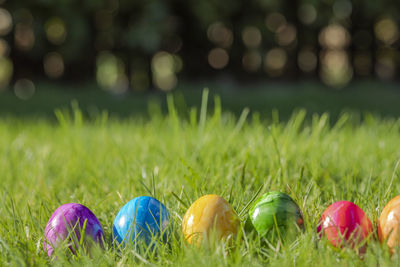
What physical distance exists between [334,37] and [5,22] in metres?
6.99

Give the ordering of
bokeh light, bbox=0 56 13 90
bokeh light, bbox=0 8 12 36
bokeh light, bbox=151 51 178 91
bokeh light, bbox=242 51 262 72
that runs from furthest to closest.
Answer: bokeh light, bbox=151 51 178 91 < bokeh light, bbox=0 56 13 90 < bokeh light, bbox=242 51 262 72 < bokeh light, bbox=0 8 12 36

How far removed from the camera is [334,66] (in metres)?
10.5

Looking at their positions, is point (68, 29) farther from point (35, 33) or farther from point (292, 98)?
point (292, 98)

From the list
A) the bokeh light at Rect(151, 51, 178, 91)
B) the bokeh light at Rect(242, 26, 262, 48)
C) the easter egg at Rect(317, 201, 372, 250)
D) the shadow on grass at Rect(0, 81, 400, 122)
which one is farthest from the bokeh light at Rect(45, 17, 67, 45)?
the easter egg at Rect(317, 201, 372, 250)

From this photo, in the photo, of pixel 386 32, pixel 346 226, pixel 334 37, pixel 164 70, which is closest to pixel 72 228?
pixel 346 226

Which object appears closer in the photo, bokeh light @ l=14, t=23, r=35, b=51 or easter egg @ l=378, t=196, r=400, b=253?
easter egg @ l=378, t=196, r=400, b=253

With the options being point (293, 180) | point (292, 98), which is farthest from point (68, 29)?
point (293, 180)

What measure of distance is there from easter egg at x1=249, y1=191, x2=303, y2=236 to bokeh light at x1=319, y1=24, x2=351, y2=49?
903cm

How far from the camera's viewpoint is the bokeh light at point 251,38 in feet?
29.4

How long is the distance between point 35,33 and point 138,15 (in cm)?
195

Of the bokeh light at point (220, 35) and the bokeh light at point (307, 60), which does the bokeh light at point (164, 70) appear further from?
the bokeh light at point (307, 60)

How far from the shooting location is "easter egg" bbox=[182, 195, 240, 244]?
1215 millimetres

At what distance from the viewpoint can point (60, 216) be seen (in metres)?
1.30

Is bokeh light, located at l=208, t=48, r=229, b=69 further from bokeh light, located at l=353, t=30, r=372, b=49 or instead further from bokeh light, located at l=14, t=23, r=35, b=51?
bokeh light, located at l=14, t=23, r=35, b=51
